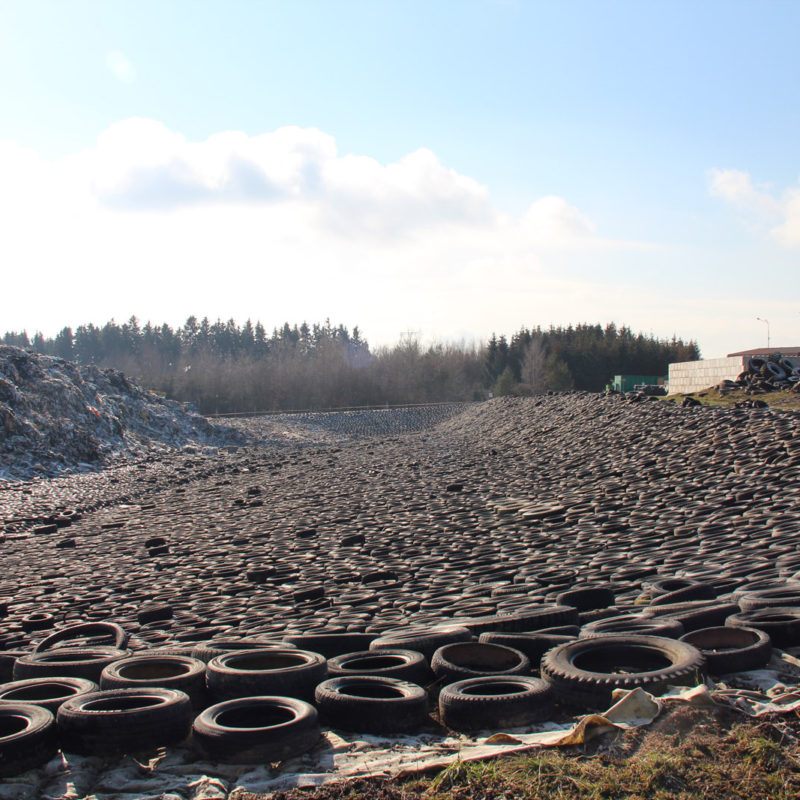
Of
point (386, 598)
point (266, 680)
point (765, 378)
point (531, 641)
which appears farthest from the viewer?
point (765, 378)

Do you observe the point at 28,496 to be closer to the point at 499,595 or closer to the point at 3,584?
the point at 3,584

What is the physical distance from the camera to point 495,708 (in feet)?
15.0

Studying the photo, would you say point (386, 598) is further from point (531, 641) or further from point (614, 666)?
point (614, 666)

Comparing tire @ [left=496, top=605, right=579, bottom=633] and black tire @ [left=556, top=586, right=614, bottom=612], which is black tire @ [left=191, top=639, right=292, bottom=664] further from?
black tire @ [left=556, top=586, right=614, bottom=612]

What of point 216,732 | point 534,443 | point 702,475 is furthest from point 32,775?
point 534,443

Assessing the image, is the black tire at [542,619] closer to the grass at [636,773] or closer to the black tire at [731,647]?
the black tire at [731,647]

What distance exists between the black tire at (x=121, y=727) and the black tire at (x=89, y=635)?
3557 mm

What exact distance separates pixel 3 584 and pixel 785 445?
15.8 meters

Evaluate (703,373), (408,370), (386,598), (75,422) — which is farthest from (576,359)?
(386,598)

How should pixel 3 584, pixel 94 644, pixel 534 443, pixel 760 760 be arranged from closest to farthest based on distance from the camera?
pixel 760 760
pixel 94 644
pixel 3 584
pixel 534 443

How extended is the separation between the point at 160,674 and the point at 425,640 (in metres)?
2.12

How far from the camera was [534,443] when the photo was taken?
103ft

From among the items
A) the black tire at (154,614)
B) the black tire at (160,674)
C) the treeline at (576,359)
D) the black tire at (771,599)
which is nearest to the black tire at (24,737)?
the black tire at (160,674)

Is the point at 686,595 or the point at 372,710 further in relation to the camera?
the point at 686,595
